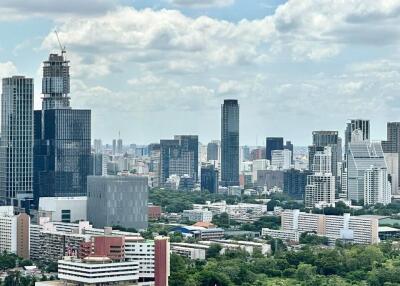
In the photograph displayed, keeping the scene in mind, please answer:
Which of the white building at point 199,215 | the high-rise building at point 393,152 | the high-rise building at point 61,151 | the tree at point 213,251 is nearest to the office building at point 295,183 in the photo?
the high-rise building at point 393,152

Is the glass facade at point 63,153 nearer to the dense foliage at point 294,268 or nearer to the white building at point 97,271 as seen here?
the dense foliage at point 294,268

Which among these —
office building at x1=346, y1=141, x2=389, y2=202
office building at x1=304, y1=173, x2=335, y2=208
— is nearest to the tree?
office building at x1=304, y1=173, x2=335, y2=208

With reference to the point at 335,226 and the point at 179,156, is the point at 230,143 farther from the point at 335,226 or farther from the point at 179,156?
the point at 335,226

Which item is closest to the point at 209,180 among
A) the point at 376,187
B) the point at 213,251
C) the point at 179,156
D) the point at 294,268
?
the point at 179,156

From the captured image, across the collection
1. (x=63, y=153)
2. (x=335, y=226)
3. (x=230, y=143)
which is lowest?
(x=335, y=226)

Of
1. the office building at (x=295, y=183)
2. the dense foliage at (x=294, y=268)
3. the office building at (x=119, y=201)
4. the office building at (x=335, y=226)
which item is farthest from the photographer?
the office building at (x=295, y=183)

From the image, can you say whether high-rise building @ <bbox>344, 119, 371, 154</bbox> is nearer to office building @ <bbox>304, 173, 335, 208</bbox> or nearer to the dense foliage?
office building @ <bbox>304, 173, 335, 208</bbox>

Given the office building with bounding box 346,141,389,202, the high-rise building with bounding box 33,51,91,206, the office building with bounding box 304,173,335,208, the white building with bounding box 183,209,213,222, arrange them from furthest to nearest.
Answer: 1. the office building with bounding box 346,141,389,202
2. the office building with bounding box 304,173,335,208
3. the white building with bounding box 183,209,213,222
4. the high-rise building with bounding box 33,51,91,206
